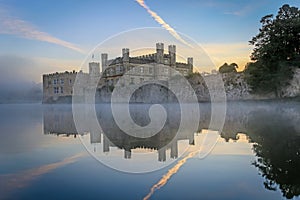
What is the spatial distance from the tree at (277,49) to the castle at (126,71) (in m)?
24.2

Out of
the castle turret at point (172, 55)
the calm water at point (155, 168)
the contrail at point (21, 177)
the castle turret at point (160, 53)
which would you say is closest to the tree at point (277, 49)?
the calm water at point (155, 168)

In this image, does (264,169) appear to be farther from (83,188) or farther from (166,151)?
(83,188)

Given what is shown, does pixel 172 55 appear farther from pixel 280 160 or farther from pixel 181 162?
pixel 280 160

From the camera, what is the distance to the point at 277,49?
28.8 m

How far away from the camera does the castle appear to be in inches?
2221

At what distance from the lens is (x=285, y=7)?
29.7 meters

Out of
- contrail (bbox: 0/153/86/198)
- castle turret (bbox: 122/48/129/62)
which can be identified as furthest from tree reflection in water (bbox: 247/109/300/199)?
castle turret (bbox: 122/48/129/62)

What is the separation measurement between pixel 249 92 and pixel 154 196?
33.9 m

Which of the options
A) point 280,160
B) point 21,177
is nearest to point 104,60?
point 21,177

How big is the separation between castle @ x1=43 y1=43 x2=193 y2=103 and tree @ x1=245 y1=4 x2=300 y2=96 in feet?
79.5

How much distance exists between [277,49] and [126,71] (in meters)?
32.5

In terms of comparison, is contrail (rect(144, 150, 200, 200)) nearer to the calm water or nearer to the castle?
the calm water

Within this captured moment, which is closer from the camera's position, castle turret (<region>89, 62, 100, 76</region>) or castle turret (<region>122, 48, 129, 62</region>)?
castle turret (<region>122, 48, 129, 62</region>)

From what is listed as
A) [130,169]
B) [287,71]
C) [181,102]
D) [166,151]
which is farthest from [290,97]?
[130,169]
